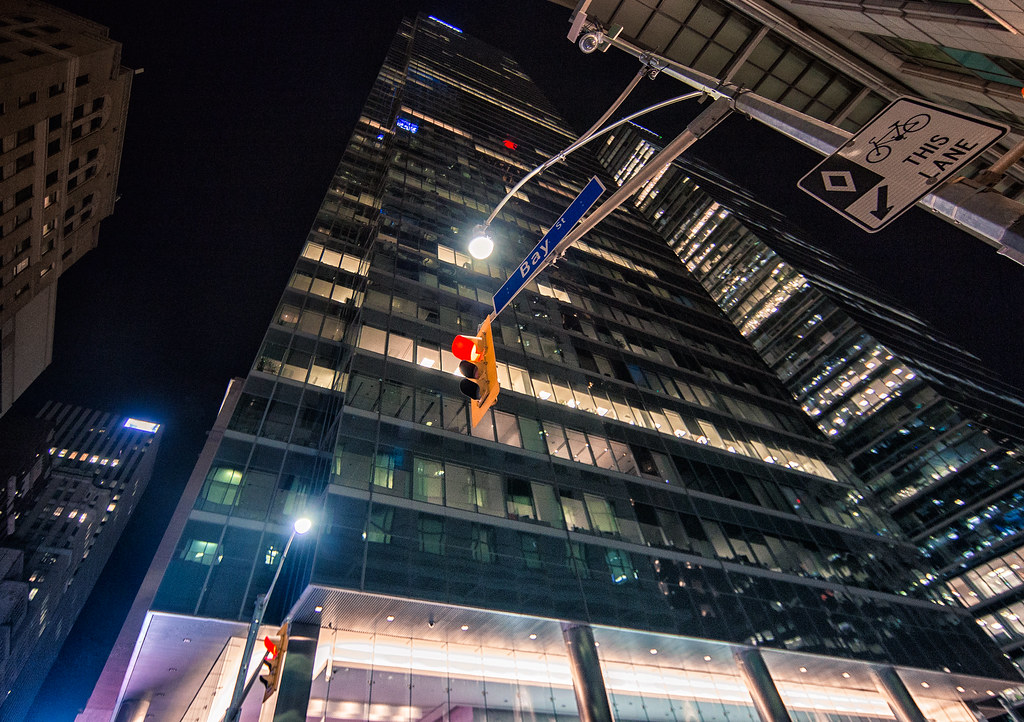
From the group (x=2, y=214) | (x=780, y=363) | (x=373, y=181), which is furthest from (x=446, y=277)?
(x=780, y=363)

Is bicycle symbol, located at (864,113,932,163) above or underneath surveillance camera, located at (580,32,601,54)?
above

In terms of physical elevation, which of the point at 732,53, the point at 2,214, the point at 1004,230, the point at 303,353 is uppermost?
the point at 732,53

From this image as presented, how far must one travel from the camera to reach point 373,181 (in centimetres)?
4581

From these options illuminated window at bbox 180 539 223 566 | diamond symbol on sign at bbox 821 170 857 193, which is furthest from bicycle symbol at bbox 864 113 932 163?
illuminated window at bbox 180 539 223 566

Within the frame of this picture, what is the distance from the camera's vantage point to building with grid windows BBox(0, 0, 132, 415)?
139 feet

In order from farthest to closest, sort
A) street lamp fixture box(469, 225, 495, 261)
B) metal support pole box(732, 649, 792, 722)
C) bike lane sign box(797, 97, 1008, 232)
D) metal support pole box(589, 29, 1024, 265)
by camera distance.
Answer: metal support pole box(732, 649, 792, 722) < street lamp fixture box(469, 225, 495, 261) < bike lane sign box(797, 97, 1008, 232) < metal support pole box(589, 29, 1024, 265)

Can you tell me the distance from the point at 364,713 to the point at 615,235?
53090 millimetres

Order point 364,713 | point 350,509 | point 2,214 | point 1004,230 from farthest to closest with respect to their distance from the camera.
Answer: point 2,214
point 350,509
point 364,713
point 1004,230

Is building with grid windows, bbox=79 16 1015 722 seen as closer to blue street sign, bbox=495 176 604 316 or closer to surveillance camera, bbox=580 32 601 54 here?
blue street sign, bbox=495 176 604 316

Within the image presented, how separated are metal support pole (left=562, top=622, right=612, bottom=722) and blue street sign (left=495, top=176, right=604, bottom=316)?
1423cm

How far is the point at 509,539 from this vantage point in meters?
19.4

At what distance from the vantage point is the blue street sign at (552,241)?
7.15m

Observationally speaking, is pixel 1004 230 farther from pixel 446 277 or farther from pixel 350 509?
pixel 446 277

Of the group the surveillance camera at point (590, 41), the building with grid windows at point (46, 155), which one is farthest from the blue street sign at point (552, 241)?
the building with grid windows at point (46, 155)
